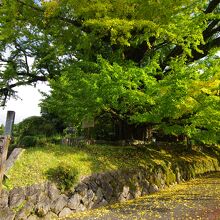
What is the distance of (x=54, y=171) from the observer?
32.4ft

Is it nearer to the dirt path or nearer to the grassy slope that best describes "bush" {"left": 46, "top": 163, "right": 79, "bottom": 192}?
the grassy slope

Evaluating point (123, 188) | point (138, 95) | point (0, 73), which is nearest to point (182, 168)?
point (123, 188)

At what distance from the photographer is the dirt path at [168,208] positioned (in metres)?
9.08

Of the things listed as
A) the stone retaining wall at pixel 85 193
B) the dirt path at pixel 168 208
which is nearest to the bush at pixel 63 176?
the stone retaining wall at pixel 85 193

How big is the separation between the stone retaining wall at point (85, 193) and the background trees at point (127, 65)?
2.38m

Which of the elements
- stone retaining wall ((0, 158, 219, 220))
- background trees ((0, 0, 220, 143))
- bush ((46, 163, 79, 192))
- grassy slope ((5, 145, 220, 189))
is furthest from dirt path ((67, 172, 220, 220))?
background trees ((0, 0, 220, 143))

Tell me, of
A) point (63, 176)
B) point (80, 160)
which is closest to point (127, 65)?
point (80, 160)

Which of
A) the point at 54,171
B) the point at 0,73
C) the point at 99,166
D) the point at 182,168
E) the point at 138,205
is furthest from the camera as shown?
the point at 0,73

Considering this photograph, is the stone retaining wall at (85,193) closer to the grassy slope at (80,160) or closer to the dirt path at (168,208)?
the grassy slope at (80,160)

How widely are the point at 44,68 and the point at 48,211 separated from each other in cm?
1178

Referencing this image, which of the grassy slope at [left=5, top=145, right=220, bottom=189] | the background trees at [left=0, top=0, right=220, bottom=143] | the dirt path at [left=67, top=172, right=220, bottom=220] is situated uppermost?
the background trees at [left=0, top=0, right=220, bottom=143]

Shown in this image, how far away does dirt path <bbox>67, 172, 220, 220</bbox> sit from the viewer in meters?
9.08

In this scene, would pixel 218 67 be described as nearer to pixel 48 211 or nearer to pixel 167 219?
pixel 167 219

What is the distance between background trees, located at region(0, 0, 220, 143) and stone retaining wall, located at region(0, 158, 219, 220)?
2377 mm
